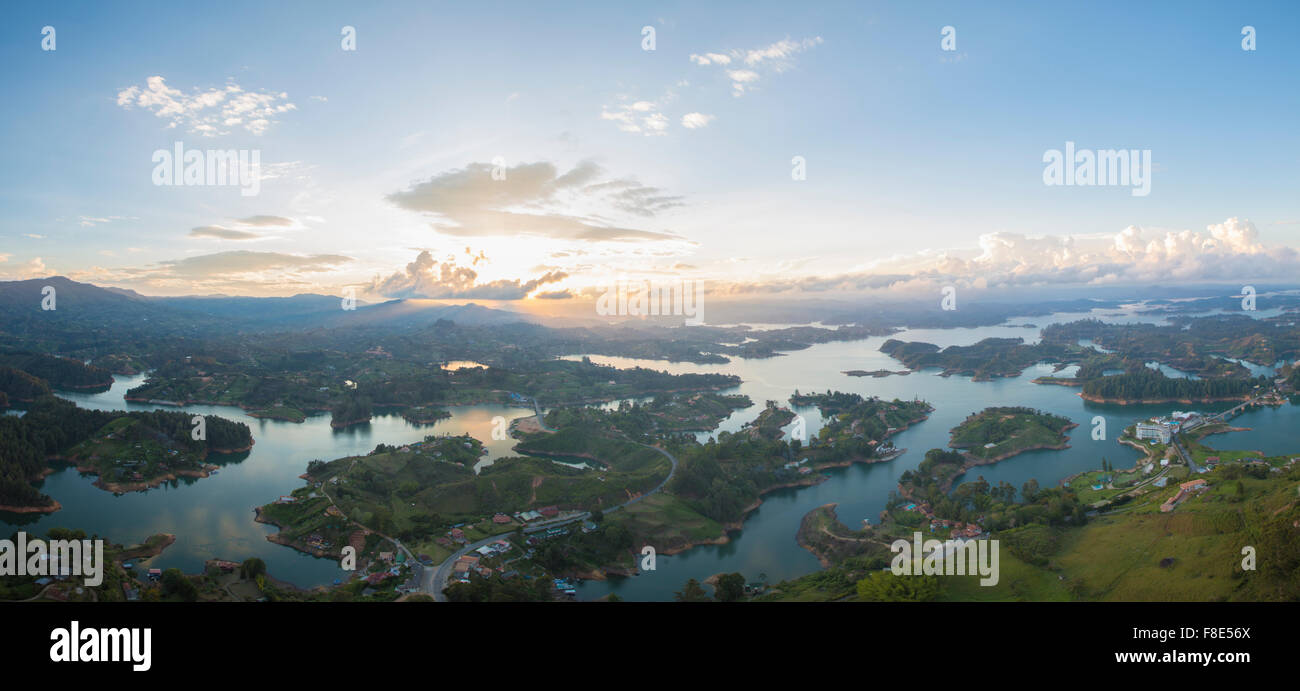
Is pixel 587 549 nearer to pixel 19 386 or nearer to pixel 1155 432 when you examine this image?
pixel 1155 432

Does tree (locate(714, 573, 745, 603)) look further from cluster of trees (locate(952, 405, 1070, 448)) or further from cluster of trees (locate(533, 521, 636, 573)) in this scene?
cluster of trees (locate(952, 405, 1070, 448))

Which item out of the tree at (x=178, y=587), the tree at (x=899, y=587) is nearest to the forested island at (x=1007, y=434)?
the tree at (x=899, y=587)

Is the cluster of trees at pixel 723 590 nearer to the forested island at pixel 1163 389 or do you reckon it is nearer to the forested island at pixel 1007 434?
the forested island at pixel 1007 434

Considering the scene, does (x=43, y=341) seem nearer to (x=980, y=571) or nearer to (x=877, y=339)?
(x=980, y=571)

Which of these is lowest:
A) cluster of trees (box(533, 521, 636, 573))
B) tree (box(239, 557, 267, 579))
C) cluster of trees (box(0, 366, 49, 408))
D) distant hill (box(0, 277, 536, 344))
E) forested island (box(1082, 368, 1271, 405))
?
cluster of trees (box(533, 521, 636, 573))

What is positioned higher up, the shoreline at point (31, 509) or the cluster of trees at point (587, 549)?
the shoreline at point (31, 509)

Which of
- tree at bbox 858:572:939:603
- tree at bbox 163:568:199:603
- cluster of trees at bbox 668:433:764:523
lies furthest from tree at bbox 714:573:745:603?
tree at bbox 163:568:199:603

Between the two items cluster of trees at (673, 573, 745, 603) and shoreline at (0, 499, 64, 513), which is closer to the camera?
cluster of trees at (673, 573, 745, 603)
